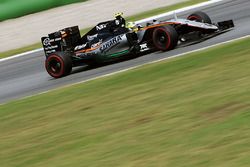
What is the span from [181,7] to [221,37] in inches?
254

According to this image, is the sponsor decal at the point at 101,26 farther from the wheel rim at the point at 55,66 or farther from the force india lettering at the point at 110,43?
the wheel rim at the point at 55,66

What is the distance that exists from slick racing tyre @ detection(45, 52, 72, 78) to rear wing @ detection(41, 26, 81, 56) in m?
0.37

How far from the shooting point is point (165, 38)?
11.3m

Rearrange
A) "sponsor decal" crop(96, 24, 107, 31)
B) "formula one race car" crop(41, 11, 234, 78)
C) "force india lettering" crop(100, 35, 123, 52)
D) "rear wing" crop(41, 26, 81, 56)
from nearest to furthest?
"formula one race car" crop(41, 11, 234, 78)
"force india lettering" crop(100, 35, 123, 52)
"sponsor decal" crop(96, 24, 107, 31)
"rear wing" crop(41, 26, 81, 56)

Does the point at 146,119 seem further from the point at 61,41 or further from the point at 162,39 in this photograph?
the point at 61,41

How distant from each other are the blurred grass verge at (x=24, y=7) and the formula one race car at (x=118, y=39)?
9.05m

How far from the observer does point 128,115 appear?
7551mm

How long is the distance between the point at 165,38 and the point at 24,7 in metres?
11.2

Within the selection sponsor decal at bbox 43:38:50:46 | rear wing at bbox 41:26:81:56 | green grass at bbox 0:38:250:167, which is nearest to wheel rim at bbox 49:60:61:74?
rear wing at bbox 41:26:81:56

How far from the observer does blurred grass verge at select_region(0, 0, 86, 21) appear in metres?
21.4

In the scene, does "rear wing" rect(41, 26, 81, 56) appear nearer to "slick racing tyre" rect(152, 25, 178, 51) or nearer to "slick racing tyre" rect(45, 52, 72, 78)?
"slick racing tyre" rect(45, 52, 72, 78)

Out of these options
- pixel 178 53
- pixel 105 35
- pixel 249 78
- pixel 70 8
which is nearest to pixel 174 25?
pixel 178 53

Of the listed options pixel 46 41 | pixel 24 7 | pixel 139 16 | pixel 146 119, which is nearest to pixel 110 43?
pixel 46 41

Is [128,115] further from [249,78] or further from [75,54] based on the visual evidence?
[75,54]
